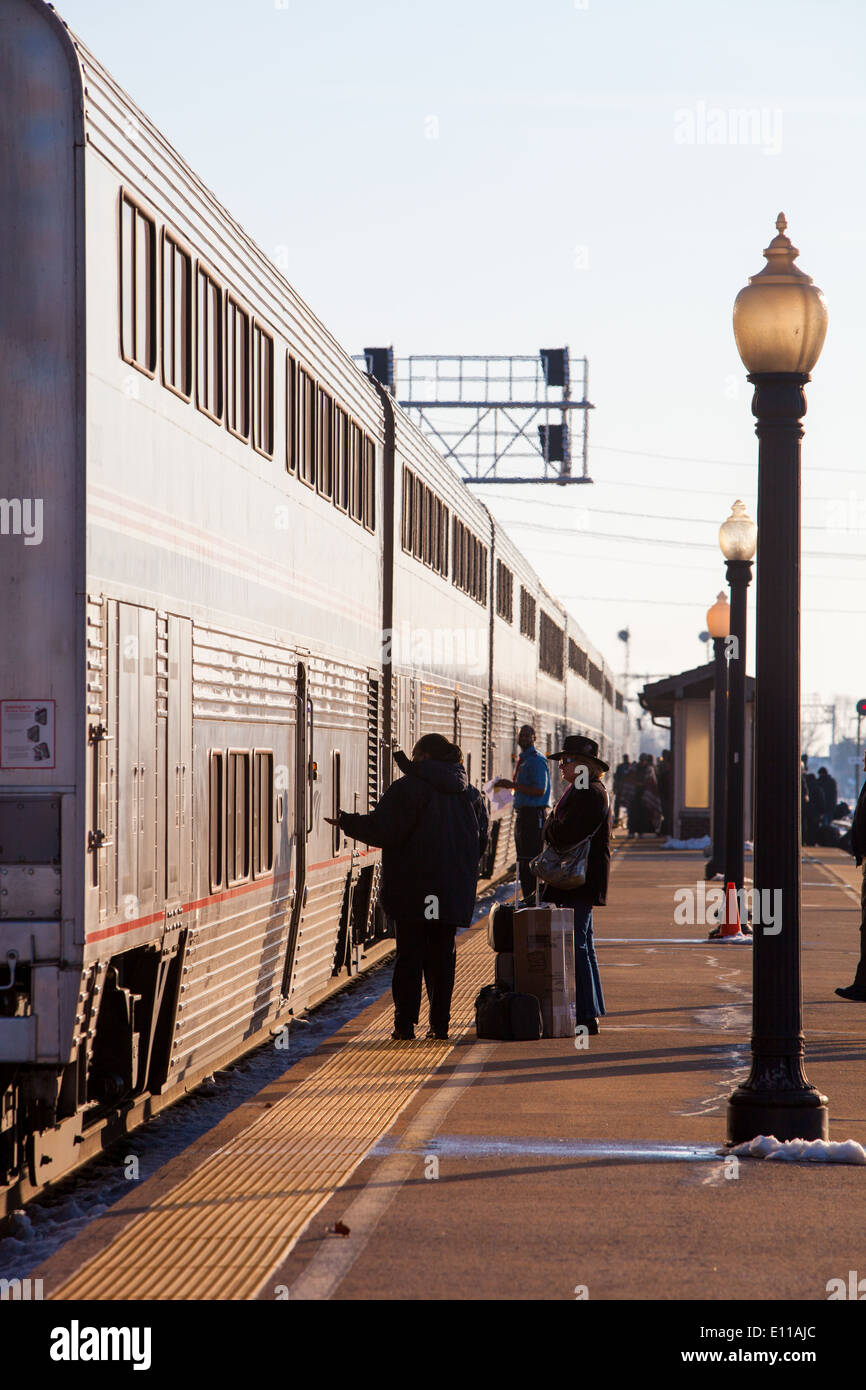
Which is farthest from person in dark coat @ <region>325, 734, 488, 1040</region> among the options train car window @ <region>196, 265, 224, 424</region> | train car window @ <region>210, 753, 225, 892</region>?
train car window @ <region>196, 265, 224, 424</region>

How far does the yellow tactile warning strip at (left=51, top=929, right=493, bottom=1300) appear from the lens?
5754 millimetres

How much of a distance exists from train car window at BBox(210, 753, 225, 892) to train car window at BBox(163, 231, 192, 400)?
1812 mm

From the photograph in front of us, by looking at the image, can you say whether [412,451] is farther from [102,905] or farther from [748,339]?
[102,905]

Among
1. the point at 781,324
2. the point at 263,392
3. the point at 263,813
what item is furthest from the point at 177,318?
the point at 263,813

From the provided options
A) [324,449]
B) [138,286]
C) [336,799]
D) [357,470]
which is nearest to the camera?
[138,286]

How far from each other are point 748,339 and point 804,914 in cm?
1305

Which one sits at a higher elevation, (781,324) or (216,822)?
(781,324)

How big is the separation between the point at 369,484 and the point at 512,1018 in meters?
5.04

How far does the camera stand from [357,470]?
45.3ft

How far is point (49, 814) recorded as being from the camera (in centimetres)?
689

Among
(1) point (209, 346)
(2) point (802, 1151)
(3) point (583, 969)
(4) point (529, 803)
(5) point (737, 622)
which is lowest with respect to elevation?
(2) point (802, 1151)

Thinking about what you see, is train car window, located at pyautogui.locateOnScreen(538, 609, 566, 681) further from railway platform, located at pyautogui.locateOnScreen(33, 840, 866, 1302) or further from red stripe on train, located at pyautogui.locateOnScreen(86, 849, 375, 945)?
railway platform, located at pyautogui.locateOnScreen(33, 840, 866, 1302)

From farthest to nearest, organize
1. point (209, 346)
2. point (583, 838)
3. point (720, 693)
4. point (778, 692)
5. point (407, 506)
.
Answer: point (720, 693), point (407, 506), point (583, 838), point (209, 346), point (778, 692)

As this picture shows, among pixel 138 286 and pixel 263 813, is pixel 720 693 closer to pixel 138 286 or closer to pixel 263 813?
pixel 263 813
